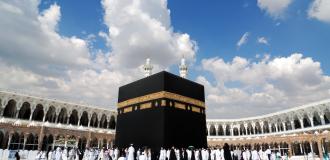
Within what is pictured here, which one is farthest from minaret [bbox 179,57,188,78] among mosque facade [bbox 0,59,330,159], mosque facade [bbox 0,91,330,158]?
mosque facade [bbox 0,91,330,158]

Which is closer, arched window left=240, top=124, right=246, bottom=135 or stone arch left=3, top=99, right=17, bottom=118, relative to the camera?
stone arch left=3, top=99, right=17, bottom=118

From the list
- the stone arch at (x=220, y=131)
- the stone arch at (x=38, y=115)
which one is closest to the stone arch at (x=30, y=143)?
the stone arch at (x=38, y=115)

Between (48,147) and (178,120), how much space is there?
683 inches

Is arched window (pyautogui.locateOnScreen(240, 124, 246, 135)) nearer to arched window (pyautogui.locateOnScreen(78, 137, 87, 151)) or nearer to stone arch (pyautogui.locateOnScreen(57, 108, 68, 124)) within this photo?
arched window (pyautogui.locateOnScreen(78, 137, 87, 151))

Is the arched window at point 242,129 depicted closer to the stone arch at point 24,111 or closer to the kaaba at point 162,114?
Answer: the kaaba at point 162,114

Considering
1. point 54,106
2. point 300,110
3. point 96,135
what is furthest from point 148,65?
point 300,110

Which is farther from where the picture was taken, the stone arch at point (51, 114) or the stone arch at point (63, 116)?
the stone arch at point (63, 116)

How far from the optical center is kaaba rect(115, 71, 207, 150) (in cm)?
1149

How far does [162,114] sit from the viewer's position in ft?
37.9

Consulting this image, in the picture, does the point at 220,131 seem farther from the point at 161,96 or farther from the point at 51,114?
the point at 161,96

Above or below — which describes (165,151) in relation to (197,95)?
below

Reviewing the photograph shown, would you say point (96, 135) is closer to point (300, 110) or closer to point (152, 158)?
point (152, 158)

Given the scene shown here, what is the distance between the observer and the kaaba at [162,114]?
37.7 feet

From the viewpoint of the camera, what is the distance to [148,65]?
21422 mm
